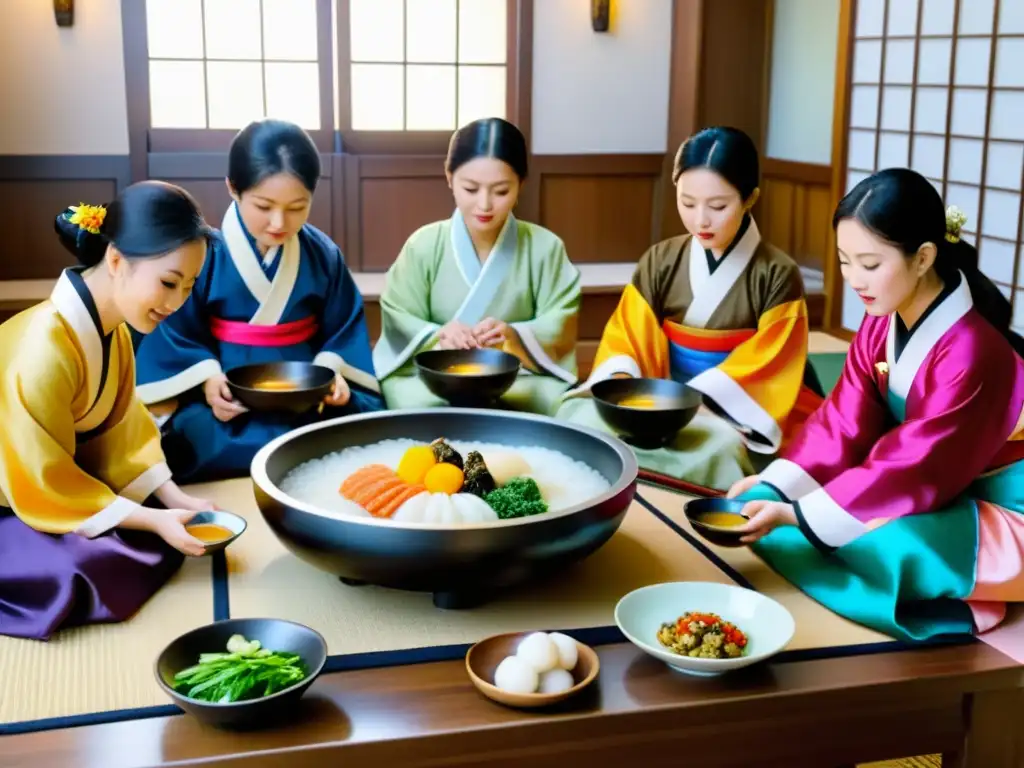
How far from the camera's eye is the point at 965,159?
5859mm

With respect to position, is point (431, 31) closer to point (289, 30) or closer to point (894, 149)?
point (289, 30)

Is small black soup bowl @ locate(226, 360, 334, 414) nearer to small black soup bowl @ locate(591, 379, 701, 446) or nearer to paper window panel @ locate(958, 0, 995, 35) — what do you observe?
small black soup bowl @ locate(591, 379, 701, 446)

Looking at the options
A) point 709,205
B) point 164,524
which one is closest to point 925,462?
point 709,205

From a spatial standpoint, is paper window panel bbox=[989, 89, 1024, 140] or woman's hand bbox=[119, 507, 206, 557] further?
paper window panel bbox=[989, 89, 1024, 140]

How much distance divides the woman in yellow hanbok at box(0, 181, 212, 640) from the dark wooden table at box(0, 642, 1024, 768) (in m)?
0.48

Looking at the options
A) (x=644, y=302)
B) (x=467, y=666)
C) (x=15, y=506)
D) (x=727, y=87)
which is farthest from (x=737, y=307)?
(x=727, y=87)

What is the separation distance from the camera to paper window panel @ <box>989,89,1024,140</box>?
5430 millimetres

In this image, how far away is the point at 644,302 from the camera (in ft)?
12.2

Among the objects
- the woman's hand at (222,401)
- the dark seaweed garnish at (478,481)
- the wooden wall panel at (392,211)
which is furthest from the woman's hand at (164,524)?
the wooden wall panel at (392,211)

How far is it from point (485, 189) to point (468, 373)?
2.11 feet

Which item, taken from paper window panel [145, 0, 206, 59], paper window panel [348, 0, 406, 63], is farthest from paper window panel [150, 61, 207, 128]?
paper window panel [348, 0, 406, 63]

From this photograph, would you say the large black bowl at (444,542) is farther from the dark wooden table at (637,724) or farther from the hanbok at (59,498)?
the hanbok at (59,498)

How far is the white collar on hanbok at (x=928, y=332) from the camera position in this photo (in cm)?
244

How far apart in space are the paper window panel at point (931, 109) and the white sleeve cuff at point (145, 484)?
15.6ft
